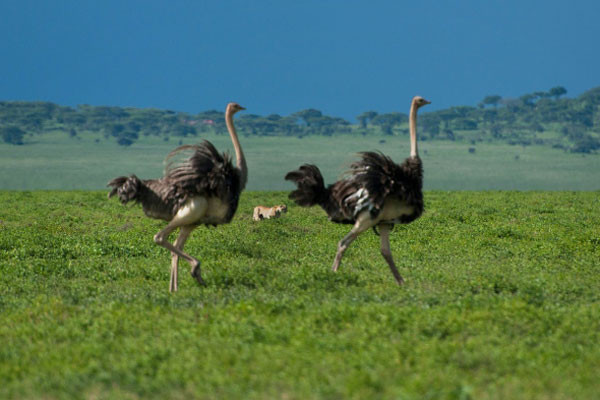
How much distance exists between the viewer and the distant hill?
4653 inches

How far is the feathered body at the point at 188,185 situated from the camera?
11109 mm

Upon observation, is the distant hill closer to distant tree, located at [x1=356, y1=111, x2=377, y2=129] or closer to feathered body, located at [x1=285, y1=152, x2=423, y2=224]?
distant tree, located at [x1=356, y1=111, x2=377, y2=129]

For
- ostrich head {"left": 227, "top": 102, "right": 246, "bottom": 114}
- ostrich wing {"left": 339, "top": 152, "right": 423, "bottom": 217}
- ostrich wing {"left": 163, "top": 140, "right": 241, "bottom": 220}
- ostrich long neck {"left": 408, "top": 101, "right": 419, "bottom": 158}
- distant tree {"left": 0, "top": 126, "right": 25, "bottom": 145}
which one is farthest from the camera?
distant tree {"left": 0, "top": 126, "right": 25, "bottom": 145}

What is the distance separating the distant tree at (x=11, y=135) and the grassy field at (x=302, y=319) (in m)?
97.2

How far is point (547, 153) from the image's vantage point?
10369 centimetres

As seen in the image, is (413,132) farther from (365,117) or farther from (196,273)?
(365,117)

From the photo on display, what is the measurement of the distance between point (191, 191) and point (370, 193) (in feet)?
8.03

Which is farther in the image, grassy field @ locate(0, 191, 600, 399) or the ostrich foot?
the ostrich foot

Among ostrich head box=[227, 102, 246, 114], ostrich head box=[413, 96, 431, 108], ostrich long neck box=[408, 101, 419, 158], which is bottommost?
ostrich long neck box=[408, 101, 419, 158]

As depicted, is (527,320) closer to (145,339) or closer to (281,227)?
(145,339)

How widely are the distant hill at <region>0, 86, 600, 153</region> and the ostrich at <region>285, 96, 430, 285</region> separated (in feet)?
344

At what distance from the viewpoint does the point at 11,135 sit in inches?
4296

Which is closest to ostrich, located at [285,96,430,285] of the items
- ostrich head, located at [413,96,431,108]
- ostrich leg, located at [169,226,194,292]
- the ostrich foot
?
ostrich head, located at [413,96,431,108]

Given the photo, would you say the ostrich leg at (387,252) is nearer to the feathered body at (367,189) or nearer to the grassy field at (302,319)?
the feathered body at (367,189)
